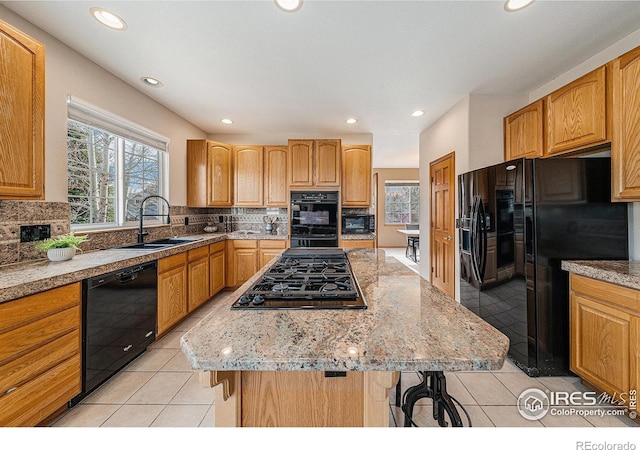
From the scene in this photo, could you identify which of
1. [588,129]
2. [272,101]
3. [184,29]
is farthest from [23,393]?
[588,129]

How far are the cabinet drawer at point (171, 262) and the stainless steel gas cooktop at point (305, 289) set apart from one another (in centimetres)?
142

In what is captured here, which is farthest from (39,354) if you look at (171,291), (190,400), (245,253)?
(245,253)

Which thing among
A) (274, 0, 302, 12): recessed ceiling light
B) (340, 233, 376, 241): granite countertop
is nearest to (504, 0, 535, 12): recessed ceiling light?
(274, 0, 302, 12): recessed ceiling light

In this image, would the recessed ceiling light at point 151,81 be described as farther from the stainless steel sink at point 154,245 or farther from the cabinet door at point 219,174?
the stainless steel sink at point 154,245

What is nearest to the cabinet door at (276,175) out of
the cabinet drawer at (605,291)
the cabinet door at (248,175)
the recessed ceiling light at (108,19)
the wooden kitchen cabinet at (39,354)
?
the cabinet door at (248,175)

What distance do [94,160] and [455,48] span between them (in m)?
3.30

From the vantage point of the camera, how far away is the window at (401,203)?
30.7 ft

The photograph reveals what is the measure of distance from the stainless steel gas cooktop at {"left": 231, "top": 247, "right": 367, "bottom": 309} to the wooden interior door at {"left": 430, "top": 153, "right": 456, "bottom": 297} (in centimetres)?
245

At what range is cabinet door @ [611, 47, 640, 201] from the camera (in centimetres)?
178

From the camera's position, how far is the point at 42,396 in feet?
4.97

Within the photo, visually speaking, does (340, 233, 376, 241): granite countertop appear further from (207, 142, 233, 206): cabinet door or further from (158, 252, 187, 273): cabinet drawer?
(158, 252, 187, 273): cabinet drawer

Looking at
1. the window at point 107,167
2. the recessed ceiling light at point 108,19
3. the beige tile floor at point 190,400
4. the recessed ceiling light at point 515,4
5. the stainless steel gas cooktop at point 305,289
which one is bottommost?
the beige tile floor at point 190,400
